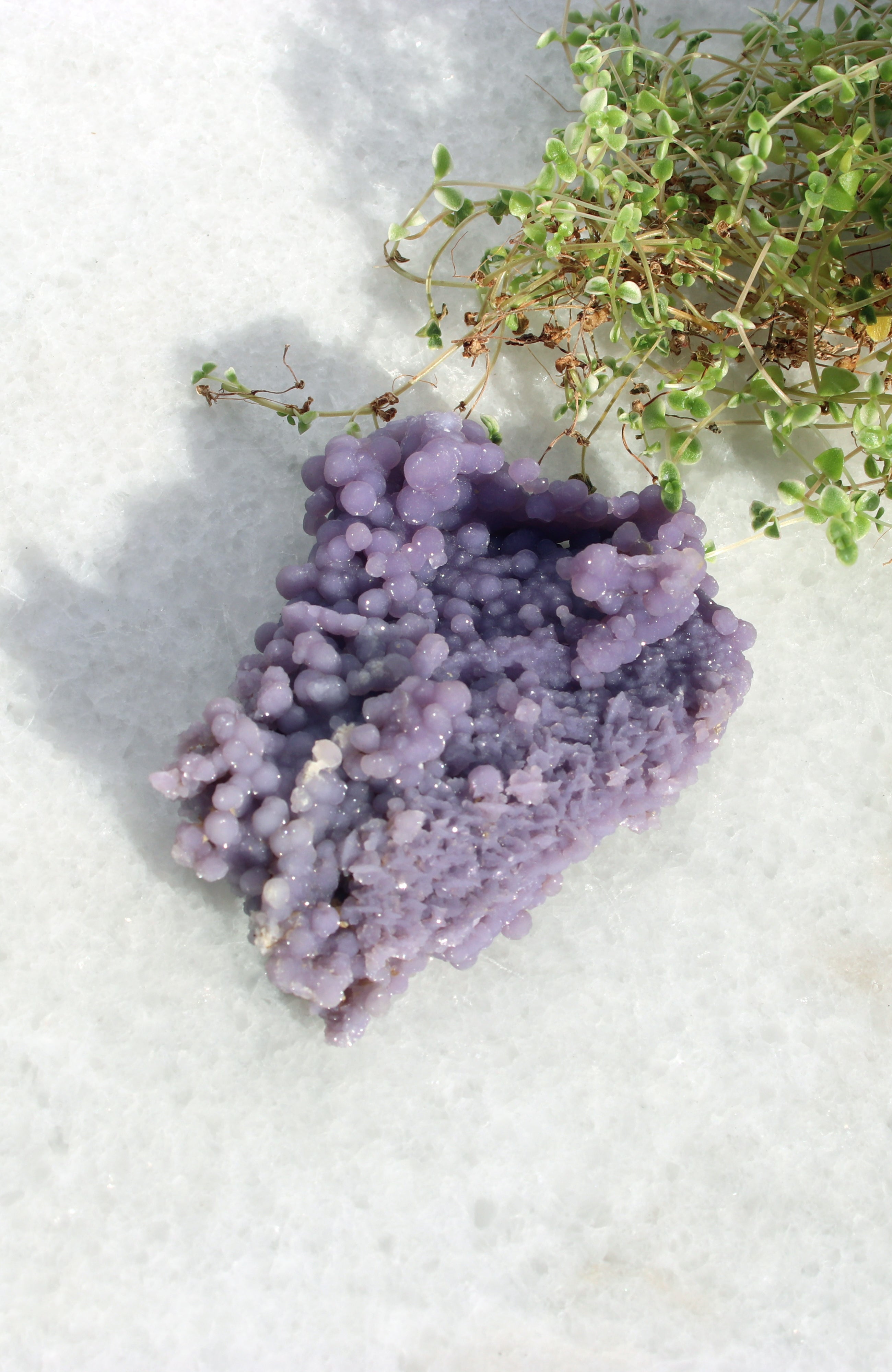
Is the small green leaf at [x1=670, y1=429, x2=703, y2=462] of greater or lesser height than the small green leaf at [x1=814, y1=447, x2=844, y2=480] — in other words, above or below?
above

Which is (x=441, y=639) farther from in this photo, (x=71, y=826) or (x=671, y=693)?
(x=71, y=826)

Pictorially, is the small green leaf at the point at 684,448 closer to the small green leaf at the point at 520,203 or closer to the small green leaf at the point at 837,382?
the small green leaf at the point at 837,382

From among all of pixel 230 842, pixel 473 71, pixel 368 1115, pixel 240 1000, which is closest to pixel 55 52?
pixel 473 71

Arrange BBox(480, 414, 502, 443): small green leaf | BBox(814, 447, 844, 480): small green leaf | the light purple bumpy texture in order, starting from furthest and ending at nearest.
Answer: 1. BBox(480, 414, 502, 443): small green leaf
2. BBox(814, 447, 844, 480): small green leaf
3. the light purple bumpy texture

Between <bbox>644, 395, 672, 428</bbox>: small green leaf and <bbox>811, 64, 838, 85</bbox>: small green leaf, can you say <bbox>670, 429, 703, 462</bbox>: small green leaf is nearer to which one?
<bbox>644, 395, 672, 428</bbox>: small green leaf

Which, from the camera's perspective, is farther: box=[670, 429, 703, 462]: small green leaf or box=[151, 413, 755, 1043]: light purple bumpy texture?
box=[670, 429, 703, 462]: small green leaf

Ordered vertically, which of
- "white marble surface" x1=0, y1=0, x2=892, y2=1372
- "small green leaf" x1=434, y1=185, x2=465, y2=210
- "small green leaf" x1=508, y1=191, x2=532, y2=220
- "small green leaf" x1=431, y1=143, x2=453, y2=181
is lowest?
"white marble surface" x1=0, y1=0, x2=892, y2=1372

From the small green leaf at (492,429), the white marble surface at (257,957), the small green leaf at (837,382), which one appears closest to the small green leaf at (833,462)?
the small green leaf at (837,382)

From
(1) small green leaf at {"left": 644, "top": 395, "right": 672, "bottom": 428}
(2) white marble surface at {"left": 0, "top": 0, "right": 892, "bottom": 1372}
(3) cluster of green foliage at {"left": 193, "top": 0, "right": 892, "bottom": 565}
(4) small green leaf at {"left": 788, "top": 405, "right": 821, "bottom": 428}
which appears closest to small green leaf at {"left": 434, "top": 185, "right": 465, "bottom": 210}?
(3) cluster of green foliage at {"left": 193, "top": 0, "right": 892, "bottom": 565}

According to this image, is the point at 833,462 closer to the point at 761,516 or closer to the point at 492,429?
the point at 761,516
